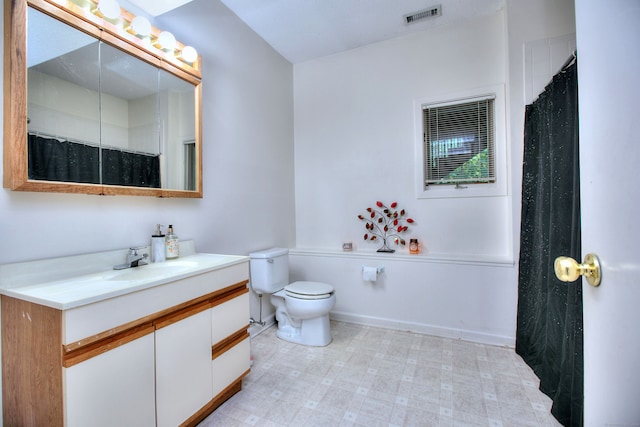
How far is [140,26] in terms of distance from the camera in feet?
4.87

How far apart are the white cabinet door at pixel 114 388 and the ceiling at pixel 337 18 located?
223 cm

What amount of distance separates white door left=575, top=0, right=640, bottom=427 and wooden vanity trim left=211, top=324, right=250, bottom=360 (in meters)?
1.44

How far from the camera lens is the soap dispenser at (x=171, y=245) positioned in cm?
164

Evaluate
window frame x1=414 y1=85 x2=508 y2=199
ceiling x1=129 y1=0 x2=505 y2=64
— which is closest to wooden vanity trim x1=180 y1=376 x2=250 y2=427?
window frame x1=414 y1=85 x2=508 y2=199

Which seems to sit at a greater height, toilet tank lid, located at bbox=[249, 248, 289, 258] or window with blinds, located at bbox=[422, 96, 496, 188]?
window with blinds, located at bbox=[422, 96, 496, 188]

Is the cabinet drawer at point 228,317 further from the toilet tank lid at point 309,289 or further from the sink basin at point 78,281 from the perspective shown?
the toilet tank lid at point 309,289

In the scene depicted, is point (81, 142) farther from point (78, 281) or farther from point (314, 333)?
point (314, 333)

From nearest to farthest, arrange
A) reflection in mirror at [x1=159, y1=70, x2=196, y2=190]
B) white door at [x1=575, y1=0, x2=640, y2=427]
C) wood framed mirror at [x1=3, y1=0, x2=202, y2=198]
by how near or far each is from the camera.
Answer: white door at [x1=575, y1=0, x2=640, y2=427] → wood framed mirror at [x1=3, y1=0, x2=202, y2=198] → reflection in mirror at [x1=159, y1=70, x2=196, y2=190]

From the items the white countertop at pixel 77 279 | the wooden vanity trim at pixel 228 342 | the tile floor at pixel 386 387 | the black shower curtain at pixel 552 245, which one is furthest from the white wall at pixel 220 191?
the black shower curtain at pixel 552 245

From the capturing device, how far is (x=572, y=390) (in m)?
1.30

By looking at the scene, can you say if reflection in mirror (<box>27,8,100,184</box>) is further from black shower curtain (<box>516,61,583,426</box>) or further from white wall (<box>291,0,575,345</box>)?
black shower curtain (<box>516,61,583,426</box>)

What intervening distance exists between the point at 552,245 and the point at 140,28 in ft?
8.39

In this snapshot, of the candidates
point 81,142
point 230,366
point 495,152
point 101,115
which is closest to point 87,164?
point 81,142

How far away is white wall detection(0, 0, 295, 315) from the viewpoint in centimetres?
121
